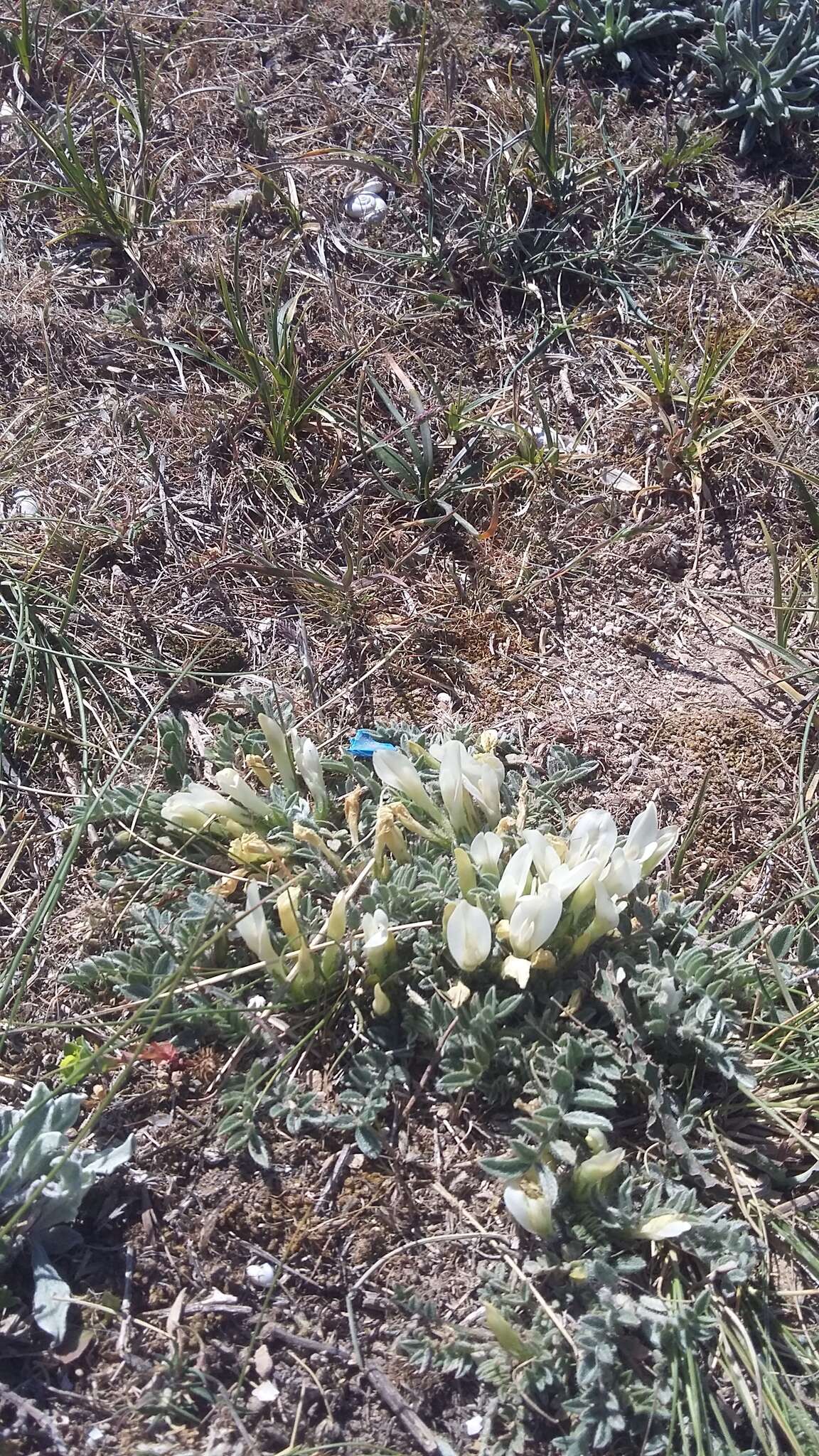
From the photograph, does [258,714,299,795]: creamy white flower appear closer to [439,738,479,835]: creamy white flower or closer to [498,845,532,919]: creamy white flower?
[439,738,479,835]: creamy white flower

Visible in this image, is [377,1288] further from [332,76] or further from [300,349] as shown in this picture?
[332,76]

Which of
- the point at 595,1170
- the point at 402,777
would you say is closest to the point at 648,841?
the point at 402,777

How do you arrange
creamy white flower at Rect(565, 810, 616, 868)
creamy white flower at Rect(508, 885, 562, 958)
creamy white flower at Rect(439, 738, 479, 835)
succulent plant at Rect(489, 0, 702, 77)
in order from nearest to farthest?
creamy white flower at Rect(508, 885, 562, 958) < creamy white flower at Rect(565, 810, 616, 868) < creamy white flower at Rect(439, 738, 479, 835) < succulent plant at Rect(489, 0, 702, 77)

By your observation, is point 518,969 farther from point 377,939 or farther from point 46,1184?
point 46,1184

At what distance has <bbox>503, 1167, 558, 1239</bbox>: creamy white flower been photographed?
65.4 inches

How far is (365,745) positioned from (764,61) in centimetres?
253

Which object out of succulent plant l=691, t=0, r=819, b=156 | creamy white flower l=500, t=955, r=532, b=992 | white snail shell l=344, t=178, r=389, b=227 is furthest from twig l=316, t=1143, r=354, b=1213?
succulent plant l=691, t=0, r=819, b=156

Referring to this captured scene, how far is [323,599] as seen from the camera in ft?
8.50

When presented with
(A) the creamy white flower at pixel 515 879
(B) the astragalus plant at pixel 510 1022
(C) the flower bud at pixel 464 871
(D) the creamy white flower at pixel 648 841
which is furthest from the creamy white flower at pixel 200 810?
(D) the creamy white flower at pixel 648 841

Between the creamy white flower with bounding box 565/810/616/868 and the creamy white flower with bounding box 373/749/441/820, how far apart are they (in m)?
0.32

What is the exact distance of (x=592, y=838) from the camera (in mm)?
1947

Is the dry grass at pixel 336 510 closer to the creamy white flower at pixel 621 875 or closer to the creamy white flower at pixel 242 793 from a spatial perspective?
the creamy white flower at pixel 242 793

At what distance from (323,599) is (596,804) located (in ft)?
2.78

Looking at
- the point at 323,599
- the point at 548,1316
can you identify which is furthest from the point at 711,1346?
the point at 323,599
